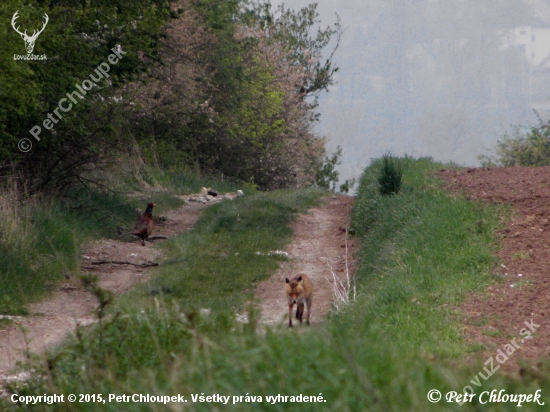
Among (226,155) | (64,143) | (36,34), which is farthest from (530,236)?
(226,155)

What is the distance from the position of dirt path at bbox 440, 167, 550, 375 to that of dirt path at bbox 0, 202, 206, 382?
322 centimetres

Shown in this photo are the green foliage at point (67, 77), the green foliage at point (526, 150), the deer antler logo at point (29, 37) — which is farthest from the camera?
the green foliage at point (526, 150)

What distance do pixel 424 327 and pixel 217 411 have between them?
3.19 m

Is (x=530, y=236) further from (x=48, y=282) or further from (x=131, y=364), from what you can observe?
(x=48, y=282)

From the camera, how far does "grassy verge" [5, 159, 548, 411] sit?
118 inches

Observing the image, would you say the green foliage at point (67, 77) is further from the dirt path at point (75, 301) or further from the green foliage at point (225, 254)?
the green foliage at point (225, 254)

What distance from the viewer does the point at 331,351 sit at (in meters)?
3.22
